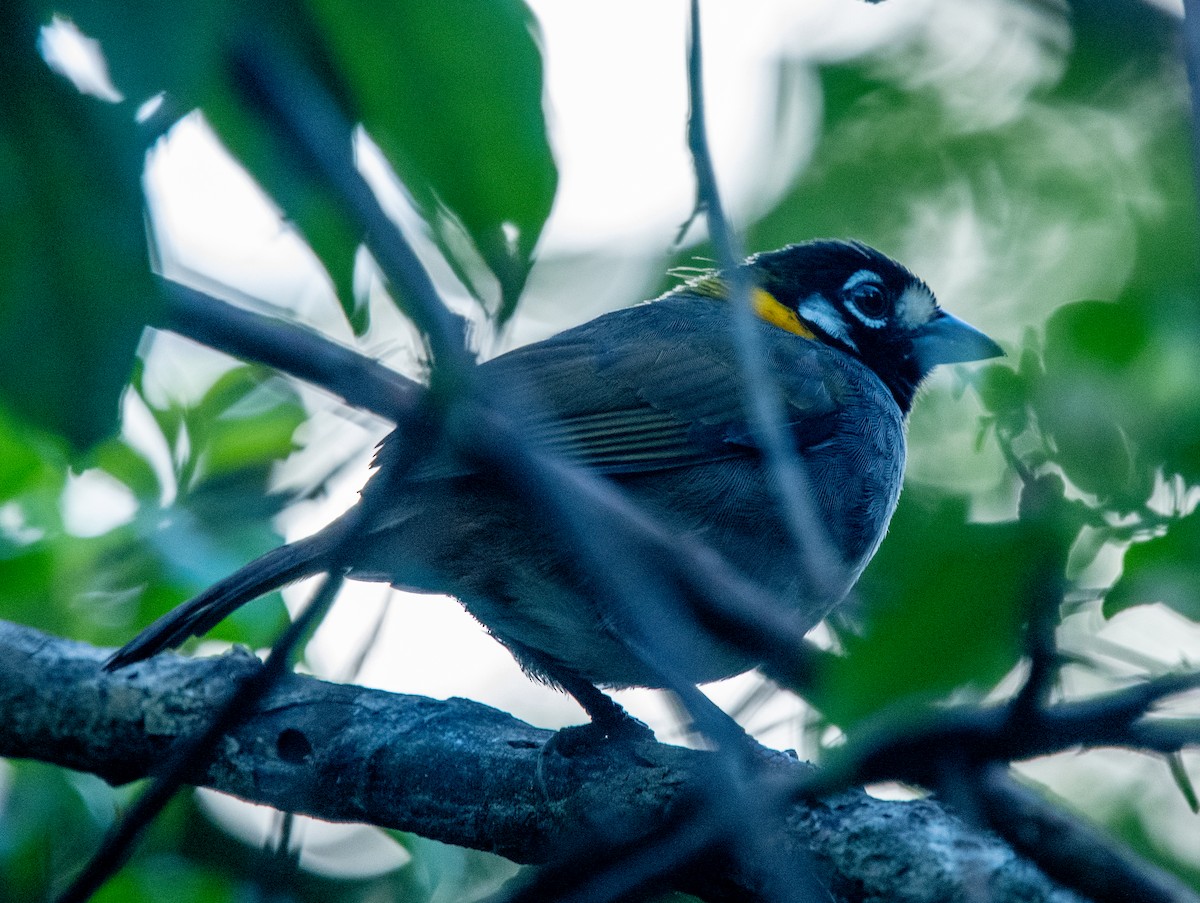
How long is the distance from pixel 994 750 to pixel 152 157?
0.86 metres

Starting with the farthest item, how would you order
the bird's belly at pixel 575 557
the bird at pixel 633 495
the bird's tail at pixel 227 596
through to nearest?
the bird's belly at pixel 575 557 → the bird at pixel 633 495 → the bird's tail at pixel 227 596

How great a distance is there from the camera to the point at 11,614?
3658 mm

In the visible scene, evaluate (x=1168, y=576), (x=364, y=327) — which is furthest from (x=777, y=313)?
(x=364, y=327)

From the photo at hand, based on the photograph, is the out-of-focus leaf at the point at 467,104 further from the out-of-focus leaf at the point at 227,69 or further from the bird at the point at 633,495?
the bird at the point at 633,495

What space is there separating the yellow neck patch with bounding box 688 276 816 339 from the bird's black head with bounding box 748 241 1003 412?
38mm

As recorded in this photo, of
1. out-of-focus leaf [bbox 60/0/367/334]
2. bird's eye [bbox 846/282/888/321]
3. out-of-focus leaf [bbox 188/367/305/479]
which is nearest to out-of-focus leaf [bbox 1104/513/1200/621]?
out-of-focus leaf [bbox 60/0/367/334]

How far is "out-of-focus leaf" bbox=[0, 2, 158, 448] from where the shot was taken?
102 centimetres

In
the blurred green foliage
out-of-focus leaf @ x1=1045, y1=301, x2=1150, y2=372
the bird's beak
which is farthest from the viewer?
the bird's beak

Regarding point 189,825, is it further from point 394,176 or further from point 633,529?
point 394,176

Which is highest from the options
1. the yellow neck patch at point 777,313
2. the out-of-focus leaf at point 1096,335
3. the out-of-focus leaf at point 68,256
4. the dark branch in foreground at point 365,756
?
the yellow neck patch at point 777,313

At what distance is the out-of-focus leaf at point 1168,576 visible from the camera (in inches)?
58.1

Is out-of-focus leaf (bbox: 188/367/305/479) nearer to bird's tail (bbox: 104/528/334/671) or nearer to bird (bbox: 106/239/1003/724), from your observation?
bird (bbox: 106/239/1003/724)

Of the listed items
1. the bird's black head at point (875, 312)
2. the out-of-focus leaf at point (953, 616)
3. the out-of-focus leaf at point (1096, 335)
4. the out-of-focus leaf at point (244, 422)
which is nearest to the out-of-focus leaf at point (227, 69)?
the out-of-focus leaf at point (953, 616)

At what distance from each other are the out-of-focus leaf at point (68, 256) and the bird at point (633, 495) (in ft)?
6.56
